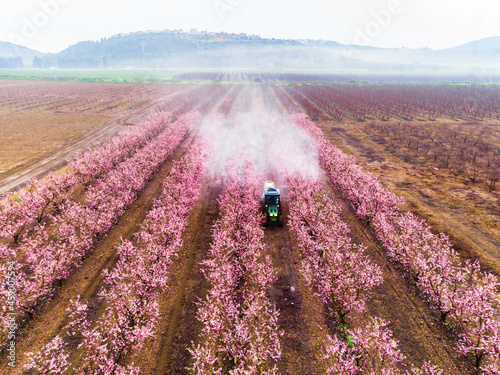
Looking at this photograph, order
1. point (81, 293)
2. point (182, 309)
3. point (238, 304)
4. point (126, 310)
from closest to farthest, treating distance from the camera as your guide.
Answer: point (126, 310) < point (238, 304) < point (182, 309) < point (81, 293)

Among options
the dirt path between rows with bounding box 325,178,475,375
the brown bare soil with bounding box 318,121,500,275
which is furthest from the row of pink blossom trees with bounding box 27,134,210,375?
the brown bare soil with bounding box 318,121,500,275

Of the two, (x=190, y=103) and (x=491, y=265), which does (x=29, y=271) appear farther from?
(x=190, y=103)

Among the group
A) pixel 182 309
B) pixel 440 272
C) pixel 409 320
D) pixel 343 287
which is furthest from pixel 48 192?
pixel 440 272

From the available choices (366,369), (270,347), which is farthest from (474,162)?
(270,347)

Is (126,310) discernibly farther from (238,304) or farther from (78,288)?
(238,304)

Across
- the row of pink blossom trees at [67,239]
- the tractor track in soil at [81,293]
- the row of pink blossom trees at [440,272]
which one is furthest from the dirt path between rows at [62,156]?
the row of pink blossom trees at [440,272]

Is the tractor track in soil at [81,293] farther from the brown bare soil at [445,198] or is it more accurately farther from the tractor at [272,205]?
the brown bare soil at [445,198]

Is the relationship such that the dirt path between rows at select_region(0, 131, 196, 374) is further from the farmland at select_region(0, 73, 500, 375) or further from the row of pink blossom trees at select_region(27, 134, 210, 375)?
the row of pink blossom trees at select_region(27, 134, 210, 375)
